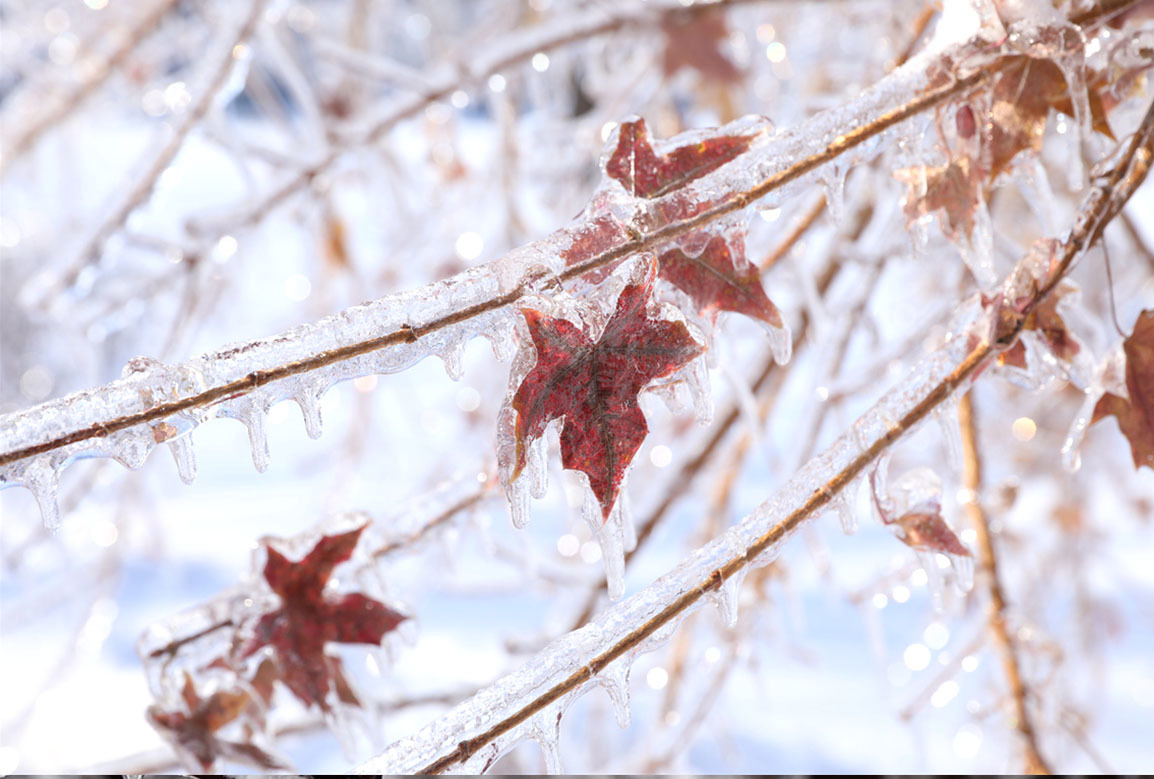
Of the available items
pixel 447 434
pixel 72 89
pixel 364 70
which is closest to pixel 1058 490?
pixel 447 434

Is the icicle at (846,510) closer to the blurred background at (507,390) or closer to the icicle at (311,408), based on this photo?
the blurred background at (507,390)

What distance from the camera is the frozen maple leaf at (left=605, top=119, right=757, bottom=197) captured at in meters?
0.36

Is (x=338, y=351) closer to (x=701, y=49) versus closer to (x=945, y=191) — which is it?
(x=945, y=191)

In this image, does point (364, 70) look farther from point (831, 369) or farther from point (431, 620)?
point (431, 620)

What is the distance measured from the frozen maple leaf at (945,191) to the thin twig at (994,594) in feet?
0.64

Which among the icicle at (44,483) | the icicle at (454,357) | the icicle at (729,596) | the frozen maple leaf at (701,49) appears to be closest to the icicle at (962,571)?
the icicle at (729,596)

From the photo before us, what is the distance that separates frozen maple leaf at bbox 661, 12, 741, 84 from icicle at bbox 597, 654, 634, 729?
844mm

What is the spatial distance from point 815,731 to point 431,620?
3.35ft

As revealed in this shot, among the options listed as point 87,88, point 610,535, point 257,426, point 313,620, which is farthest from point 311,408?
point 87,88

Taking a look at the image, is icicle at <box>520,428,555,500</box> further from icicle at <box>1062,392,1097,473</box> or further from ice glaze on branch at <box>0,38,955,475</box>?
icicle at <box>1062,392,1097,473</box>

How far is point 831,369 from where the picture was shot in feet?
2.77

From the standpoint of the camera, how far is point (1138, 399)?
41cm

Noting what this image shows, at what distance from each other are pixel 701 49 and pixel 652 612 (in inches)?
36.5

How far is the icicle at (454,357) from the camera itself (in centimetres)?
31
